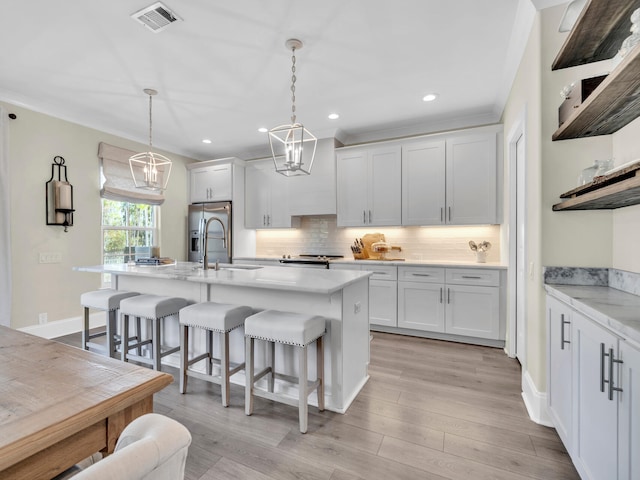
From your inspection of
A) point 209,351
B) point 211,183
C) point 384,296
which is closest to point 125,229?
point 211,183

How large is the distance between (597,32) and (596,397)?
1700 mm

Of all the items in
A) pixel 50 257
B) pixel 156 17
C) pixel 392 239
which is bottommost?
pixel 50 257

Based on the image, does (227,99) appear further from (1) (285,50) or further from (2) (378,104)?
(2) (378,104)

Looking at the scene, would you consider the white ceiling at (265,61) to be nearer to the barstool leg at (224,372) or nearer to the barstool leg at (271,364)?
the barstool leg at (224,372)

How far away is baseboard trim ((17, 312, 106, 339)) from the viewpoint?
360 centimetres

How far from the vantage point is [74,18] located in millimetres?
2270

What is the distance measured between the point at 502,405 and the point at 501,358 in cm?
105

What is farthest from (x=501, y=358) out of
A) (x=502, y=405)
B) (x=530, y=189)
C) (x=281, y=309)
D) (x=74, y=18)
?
(x=74, y=18)

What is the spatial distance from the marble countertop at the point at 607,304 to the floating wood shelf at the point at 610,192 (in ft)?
1.59

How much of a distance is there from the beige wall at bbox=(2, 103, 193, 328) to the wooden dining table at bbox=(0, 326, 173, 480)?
327 cm

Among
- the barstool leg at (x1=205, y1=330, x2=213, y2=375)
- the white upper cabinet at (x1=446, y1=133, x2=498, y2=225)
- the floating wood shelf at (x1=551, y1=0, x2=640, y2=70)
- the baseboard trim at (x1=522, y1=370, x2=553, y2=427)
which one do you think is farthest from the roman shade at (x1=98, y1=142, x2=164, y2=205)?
the baseboard trim at (x1=522, y1=370, x2=553, y2=427)

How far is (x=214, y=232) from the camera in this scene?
17.3 ft

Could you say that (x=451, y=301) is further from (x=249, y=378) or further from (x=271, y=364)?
(x=249, y=378)

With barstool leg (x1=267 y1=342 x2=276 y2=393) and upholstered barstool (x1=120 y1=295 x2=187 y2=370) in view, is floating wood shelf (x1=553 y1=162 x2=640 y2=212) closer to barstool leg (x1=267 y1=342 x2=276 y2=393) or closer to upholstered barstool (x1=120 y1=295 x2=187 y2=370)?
barstool leg (x1=267 y1=342 x2=276 y2=393)
